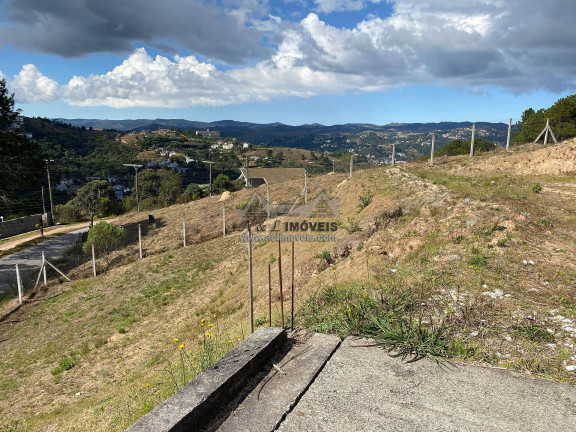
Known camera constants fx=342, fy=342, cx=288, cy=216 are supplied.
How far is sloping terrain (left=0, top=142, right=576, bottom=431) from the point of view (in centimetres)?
468

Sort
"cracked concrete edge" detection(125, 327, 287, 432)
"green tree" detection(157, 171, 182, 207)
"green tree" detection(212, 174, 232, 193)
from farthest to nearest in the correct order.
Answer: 1. "green tree" detection(212, 174, 232, 193)
2. "green tree" detection(157, 171, 182, 207)
3. "cracked concrete edge" detection(125, 327, 287, 432)

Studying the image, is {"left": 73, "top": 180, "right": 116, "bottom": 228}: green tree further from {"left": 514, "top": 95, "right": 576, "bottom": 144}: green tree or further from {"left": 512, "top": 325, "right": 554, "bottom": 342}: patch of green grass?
{"left": 514, "top": 95, "right": 576, "bottom": 144}: green tree

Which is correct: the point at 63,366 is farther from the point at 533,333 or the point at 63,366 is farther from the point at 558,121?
the point at 558,121

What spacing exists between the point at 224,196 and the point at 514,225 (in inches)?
801

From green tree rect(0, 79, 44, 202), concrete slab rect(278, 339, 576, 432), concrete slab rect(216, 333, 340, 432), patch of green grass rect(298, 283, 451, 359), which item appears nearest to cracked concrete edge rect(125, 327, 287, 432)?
concrete slab rect(216, 333, 340, 432)

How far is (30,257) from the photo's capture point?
21.8 meters

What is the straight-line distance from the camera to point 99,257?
63.9ft

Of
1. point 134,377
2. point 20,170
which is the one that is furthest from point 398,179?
point 20,170

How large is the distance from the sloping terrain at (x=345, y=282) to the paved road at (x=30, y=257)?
A: 3.05m

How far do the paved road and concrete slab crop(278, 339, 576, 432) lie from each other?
59.9ft

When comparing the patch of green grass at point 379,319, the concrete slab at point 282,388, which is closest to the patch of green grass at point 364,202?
the patch of green grass at point 379,319

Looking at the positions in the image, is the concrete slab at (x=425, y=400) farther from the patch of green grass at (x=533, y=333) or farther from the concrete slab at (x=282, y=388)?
the patch of green grass at (x=533, y=333)

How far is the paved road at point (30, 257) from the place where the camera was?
57.4 feet

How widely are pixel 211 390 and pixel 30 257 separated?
2448 cm
